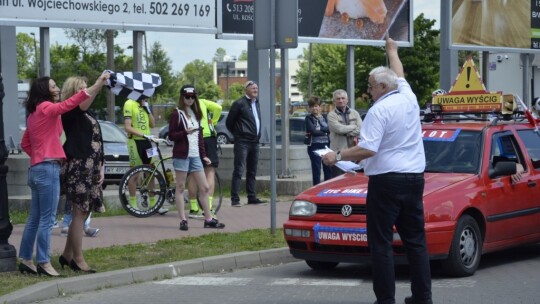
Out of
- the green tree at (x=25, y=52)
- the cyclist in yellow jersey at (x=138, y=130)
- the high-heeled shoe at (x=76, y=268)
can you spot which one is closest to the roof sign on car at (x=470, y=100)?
the cyclist in yellow jersey at (x=138, y=130)

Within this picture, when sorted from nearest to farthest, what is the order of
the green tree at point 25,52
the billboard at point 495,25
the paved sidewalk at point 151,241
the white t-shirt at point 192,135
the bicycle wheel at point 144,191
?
the paved sidewalk at point 151,241, the white t-shirt at point 192,135, the bicycle wheel at point 144,191, the billboard at point 495,25, the green tree at point 25,52

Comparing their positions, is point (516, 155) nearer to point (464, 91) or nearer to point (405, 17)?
point (464, 91)

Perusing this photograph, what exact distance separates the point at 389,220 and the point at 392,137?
630mm

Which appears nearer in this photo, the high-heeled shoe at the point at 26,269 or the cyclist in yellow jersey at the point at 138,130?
the high-heeled shoe at the point at 26,269

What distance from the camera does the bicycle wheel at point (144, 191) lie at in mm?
13742

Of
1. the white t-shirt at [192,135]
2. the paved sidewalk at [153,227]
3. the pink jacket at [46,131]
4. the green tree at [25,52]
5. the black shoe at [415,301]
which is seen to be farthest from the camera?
the green tree at [25,52]

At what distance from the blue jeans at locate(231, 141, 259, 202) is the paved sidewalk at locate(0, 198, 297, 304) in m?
0.27

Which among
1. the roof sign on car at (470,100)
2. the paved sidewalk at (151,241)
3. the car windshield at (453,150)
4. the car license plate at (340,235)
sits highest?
the roof sign on car at (470,100)

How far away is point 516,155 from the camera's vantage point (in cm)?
1095

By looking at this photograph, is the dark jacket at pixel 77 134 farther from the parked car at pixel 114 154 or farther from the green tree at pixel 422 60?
the green tree at pixel 422 60

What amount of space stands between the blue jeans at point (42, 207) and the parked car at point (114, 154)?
27.4 feet

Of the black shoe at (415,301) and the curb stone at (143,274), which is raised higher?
the black shoe at (415,301)

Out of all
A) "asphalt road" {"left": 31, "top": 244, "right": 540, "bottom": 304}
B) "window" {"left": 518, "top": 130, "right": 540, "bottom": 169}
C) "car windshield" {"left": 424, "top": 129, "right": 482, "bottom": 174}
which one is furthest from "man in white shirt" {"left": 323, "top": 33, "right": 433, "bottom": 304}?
"window" {"left": 518, "top": 130, "right": 540, "bottom": 169}

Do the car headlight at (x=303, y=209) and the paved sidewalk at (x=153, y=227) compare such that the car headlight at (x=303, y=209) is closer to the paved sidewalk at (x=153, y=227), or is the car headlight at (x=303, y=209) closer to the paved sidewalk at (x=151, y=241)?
the paved sidewalk at (x=151, y=241)
